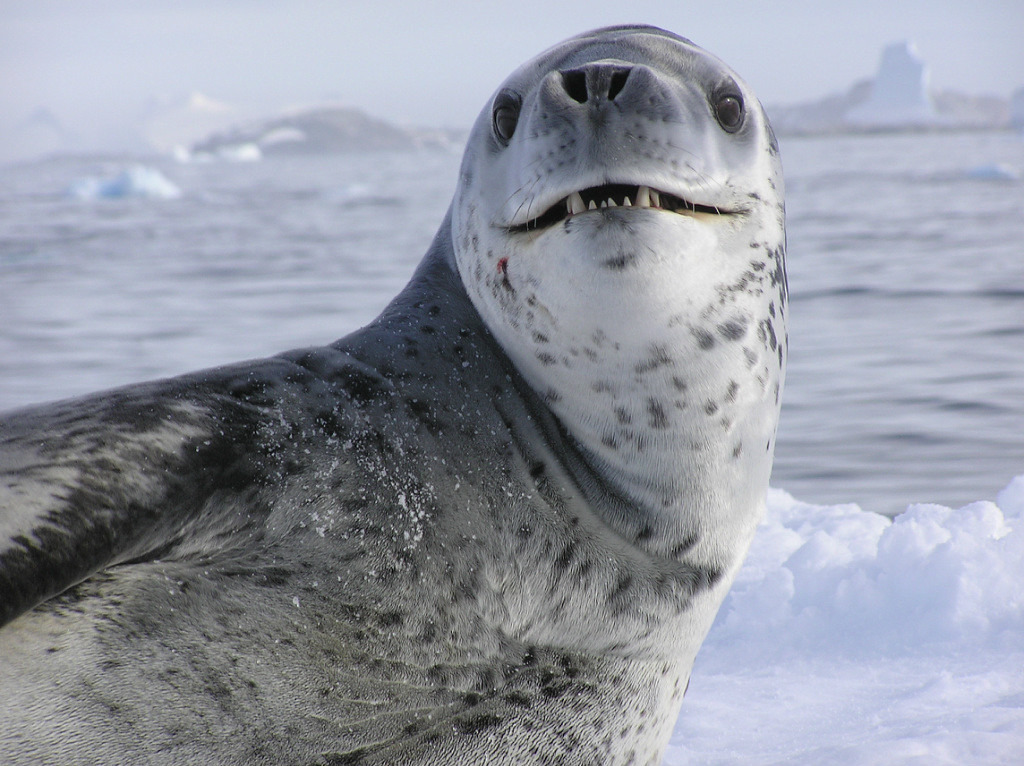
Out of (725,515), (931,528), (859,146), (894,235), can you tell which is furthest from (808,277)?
(859,146)

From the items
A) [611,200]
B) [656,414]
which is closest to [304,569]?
[656,414]

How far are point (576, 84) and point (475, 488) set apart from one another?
0.70 meters

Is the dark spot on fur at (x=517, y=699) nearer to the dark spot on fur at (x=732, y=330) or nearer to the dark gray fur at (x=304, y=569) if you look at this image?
the dark gray fur at (x=304, y=569)

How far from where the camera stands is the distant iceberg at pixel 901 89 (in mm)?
56969

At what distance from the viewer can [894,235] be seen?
16031 millimetres

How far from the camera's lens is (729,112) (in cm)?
194

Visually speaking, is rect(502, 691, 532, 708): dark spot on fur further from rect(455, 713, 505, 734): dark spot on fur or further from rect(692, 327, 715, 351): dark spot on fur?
rect(692, 327, 715, 351): dark spot on fur

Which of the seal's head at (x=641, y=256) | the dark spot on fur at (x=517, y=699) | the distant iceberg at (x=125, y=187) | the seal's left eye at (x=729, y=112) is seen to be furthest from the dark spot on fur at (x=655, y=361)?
the distant iceberg at (x=125, y=187)

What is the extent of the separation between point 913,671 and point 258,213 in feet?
81.1

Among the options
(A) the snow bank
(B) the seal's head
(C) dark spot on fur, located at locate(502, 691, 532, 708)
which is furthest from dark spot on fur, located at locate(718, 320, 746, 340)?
(A) the snow bank

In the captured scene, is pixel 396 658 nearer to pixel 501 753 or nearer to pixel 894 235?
pixel 501 753

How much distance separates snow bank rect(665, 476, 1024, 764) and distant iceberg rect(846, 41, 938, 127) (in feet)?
187

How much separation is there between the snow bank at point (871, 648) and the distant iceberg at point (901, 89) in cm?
5700

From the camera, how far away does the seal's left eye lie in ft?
6.33
